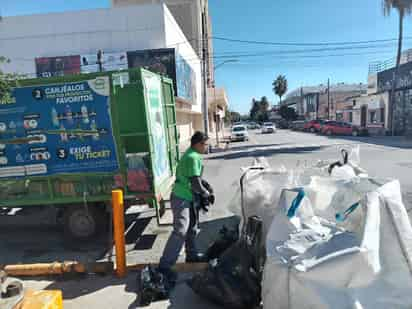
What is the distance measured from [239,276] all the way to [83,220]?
3.15 metres


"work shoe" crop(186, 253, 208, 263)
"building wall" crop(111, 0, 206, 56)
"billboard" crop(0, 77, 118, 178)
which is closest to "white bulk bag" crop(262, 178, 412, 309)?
"work shoe" crop(186, 253, 208, 263)

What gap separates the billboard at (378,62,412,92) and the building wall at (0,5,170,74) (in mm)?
20805

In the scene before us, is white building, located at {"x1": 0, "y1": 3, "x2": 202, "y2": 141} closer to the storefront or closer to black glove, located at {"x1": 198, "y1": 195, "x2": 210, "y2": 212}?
black glove, located at {"x1": 198, "y1": 195, "x2": 210, "y2": 212}

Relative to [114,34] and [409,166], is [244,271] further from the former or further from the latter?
[114,34]

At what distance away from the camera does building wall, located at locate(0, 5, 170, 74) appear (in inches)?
747

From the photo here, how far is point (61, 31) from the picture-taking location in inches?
752

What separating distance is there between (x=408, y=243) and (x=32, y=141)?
4987 millimetres

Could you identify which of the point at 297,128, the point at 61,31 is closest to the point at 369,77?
→ the point at 297,128

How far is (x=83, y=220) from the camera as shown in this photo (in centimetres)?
523

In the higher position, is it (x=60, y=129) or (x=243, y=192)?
(x=60, y=129)

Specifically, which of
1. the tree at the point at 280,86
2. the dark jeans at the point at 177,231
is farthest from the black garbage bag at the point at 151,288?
the tree at the point at 280,86

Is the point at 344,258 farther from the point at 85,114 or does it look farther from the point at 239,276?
the point at 85,114

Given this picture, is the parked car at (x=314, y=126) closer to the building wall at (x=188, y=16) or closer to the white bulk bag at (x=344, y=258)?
the building wall at (x=188, y=16)

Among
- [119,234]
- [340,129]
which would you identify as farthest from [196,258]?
[340,129]
